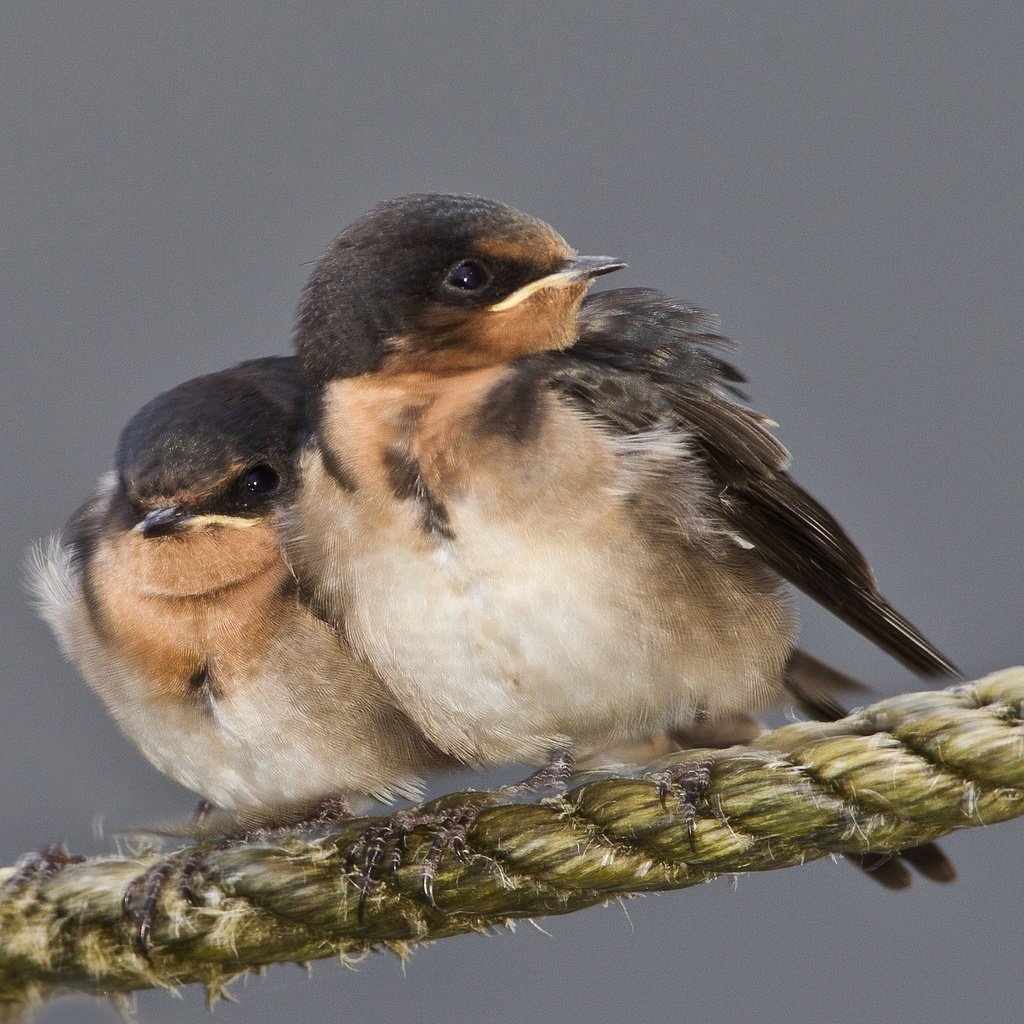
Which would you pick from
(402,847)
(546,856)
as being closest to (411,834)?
(402,847)

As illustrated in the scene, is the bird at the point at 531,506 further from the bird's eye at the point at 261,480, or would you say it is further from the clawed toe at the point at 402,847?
the clawed toe at the point at 402,847

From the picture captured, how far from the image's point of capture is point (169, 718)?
3.46m

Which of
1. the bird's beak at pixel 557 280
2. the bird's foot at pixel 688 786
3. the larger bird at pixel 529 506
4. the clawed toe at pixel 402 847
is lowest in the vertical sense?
the clawed toe at pixel 402 847

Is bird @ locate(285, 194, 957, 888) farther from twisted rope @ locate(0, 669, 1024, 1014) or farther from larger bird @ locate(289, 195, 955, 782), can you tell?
twisted rope @ locate(0, 669, 1024, 1014)

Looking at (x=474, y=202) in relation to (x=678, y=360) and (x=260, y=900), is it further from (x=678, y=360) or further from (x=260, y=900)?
(x=260, y=900)

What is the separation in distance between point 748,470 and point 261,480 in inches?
39.4

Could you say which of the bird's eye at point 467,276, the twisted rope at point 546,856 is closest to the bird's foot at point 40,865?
the twisted rope at point 546,856

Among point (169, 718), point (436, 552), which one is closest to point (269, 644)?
point (169, 718)

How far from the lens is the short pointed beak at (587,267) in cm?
310

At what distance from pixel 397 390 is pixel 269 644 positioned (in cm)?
62

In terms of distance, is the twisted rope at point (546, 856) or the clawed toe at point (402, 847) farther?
the clawed toe at point (402, 847)

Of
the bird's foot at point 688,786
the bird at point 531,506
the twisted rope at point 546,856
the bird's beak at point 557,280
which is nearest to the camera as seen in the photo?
the twisted rope at point 546,856

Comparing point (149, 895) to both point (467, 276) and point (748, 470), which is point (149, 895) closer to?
point (467, 276)

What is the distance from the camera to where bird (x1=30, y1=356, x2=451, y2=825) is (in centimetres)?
336
